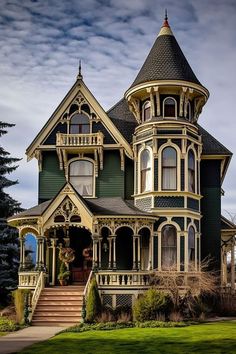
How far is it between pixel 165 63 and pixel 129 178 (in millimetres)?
5885

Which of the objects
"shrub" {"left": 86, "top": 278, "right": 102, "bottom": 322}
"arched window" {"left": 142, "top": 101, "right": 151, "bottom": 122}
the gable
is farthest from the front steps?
"arched window" {"left": 142, "top": 101, "right": 151, "bottom": 122}

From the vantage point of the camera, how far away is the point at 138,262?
2645 centimetres

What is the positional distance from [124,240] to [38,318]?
256 inches

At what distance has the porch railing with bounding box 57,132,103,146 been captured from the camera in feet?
95.1

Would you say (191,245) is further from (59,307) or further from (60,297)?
(59,307)

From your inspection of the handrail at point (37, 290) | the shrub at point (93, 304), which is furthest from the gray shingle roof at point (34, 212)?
the shrub at point (93, 304)

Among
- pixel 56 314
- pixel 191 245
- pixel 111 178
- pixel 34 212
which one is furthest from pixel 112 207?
pixel 56 314

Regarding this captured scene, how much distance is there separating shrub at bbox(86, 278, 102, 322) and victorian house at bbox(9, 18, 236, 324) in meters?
1.54

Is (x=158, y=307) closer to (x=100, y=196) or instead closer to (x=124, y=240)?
(x=124, y=240)

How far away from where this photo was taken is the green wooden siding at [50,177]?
29.9 meters

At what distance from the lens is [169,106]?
28.6 metres

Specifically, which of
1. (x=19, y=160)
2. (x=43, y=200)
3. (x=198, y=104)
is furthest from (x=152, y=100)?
(x=19, y=160)

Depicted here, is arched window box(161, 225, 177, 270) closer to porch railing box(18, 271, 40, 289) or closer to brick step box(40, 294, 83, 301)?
brick step box(40, 294, 83, 301)

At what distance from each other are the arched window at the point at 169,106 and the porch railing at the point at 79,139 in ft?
11.0
